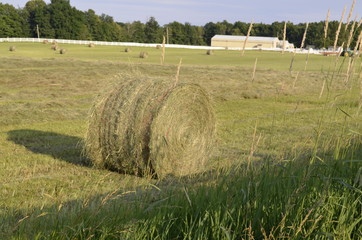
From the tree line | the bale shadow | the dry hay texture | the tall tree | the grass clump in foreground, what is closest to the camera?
the grass clump in foreground

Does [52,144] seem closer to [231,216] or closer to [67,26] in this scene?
[231,216]

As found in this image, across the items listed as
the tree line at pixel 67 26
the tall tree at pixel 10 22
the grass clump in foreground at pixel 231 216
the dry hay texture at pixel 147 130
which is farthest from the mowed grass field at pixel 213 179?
the tree line at pixel 67 26

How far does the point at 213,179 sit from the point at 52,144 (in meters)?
6.16

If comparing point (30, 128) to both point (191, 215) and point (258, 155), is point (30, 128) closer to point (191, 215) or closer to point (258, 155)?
point (258, 155)

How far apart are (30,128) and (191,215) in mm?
9309

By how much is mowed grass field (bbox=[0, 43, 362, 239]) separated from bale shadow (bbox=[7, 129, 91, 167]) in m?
0.02

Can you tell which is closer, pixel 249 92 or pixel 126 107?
pixel 126 107

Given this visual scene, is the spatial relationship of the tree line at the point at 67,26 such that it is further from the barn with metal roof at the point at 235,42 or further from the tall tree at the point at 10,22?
the barn with metal roof at the point at 235,42

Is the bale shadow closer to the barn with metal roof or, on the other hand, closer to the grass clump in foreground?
the grass clump in foreground

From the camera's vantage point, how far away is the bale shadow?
372 inches

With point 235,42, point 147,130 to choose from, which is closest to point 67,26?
point 235,42

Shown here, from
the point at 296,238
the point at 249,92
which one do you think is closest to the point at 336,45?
the point at 296,238

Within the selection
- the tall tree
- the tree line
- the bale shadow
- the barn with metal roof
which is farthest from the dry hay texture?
the barn with metal roof

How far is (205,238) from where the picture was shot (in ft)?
10.9
